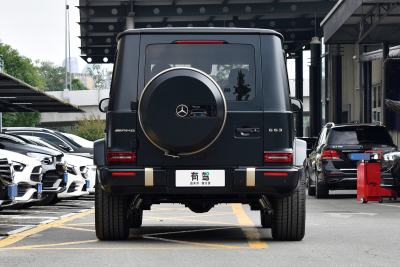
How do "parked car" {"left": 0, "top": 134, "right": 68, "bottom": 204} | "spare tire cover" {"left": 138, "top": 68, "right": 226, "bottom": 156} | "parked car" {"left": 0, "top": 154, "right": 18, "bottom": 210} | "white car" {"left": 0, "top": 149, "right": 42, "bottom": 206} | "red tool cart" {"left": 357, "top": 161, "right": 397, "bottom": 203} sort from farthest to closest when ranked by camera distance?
"red tool cart" {"left": 357, "top": 161, "right": 397, "bottom": 203} → "parked car" {"left": 0, "top": 134, "right": 68, "bottom": 204} → "white car" {"left": 0, "top": 149, "right": 42, "bottom": 206} → "parked car" {"left": 0, "top": 154, "right": 18, "bottom": 210} → "spare tire cover" {"left": 138, "top": 68, "right": 226, "bottom": 156}

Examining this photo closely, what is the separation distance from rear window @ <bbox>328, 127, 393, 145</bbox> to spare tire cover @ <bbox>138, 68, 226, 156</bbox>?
12315 millimetres

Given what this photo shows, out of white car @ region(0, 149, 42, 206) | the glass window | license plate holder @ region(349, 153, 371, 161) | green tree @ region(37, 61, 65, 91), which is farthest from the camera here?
green tree @ region(37, 61, 65, 91)

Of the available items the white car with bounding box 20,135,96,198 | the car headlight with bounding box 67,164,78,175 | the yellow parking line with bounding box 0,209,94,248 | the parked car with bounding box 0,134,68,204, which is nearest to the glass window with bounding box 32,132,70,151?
the white car with bounding box 20,135,96,198

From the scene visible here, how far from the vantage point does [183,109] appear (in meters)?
11.0

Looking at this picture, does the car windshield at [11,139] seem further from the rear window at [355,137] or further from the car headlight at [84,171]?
the rear window at [355,137]

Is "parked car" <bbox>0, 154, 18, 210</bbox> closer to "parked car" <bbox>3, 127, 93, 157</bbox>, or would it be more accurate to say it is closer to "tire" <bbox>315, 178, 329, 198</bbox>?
"tire" <bbox>315, 178, 329, 198</bbox>

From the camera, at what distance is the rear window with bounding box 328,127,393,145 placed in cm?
2309

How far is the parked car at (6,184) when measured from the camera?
43.5 feet

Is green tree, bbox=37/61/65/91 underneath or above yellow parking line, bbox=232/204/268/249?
above

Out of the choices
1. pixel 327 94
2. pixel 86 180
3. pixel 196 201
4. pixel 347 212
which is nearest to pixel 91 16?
pixel 327 94

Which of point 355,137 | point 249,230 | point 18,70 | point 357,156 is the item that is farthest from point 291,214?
point 18,70

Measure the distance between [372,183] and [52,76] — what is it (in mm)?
176968

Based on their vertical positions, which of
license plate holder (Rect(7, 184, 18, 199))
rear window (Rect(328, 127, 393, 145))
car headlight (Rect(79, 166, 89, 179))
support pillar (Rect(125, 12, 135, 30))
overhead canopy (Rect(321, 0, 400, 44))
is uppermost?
support pillar (Rect(125, 12, 135, 30))

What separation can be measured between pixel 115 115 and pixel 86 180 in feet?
36.1
